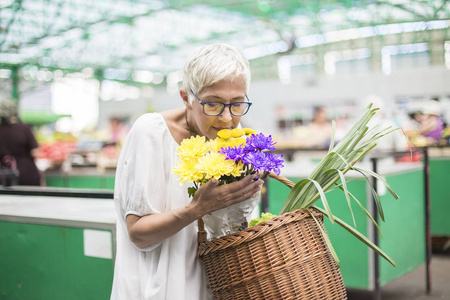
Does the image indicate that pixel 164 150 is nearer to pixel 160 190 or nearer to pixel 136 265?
pixel 160 190

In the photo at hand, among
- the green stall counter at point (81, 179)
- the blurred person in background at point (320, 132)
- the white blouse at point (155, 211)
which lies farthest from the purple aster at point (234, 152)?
the blurred person in background at point (320, 132)

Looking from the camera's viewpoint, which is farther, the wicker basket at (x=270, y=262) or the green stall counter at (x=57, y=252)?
the green stall counter at (x=57, y=252)

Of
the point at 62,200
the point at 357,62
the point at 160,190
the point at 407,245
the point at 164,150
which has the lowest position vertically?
the point at 407,245

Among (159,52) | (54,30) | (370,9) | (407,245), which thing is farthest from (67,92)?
(407,245)

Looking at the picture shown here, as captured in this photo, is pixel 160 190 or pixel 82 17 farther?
pixel 82 17

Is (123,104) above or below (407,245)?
above

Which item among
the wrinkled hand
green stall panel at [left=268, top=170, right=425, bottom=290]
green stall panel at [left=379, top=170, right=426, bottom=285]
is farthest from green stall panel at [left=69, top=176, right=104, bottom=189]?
the wrinkled hand

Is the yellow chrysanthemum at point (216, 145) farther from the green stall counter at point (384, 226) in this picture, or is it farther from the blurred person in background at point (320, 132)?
the blurred person in background at point (320, 132)

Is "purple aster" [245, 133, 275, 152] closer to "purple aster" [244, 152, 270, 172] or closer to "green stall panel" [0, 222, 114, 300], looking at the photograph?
"purple aster" [244, 152, 270, 172]

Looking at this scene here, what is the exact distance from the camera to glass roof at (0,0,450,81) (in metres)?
17.2

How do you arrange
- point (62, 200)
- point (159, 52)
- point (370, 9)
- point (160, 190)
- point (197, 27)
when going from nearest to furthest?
point (160, 190) → point (62, 200) → point (370, 9) → point (197, 27) → point (159, 52)

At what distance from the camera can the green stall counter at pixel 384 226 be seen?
149 inches

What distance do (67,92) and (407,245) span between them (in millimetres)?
33132

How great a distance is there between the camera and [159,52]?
26516mm
